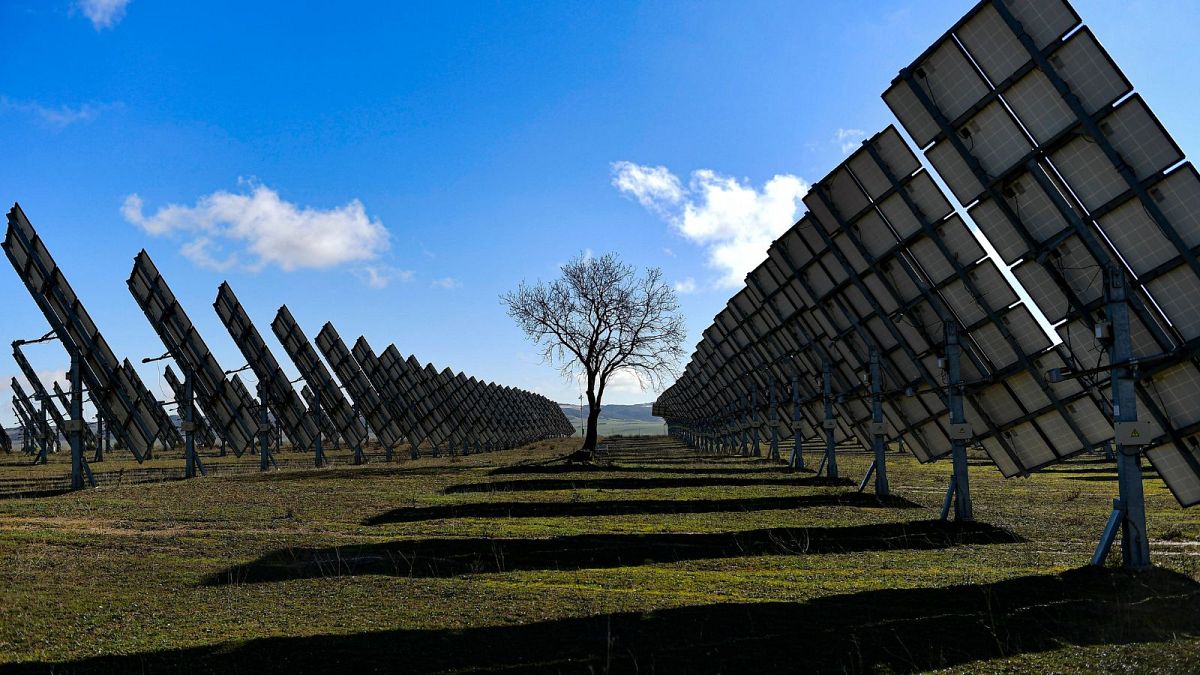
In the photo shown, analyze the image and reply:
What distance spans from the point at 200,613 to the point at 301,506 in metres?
13.1

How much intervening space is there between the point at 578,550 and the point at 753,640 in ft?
21.8

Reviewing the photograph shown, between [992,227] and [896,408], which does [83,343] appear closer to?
[896,408]

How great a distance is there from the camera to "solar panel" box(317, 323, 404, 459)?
2130 inches

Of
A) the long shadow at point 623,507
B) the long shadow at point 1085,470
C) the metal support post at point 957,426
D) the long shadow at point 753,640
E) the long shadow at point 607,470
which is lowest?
the long shadow at point 753,640

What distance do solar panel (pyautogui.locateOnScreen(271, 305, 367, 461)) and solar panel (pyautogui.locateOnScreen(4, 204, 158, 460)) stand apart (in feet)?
57.0

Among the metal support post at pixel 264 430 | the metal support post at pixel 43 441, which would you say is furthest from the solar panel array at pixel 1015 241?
the metal support post at pixel 43 441

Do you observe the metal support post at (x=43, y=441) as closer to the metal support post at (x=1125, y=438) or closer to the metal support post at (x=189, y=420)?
the metal support post at (x=189, y=420)

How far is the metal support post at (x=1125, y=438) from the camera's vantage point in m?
12.3

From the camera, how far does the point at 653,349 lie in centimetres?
5638

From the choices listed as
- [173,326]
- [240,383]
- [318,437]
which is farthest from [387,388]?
[173,326]

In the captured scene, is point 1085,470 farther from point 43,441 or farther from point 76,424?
point 43,441

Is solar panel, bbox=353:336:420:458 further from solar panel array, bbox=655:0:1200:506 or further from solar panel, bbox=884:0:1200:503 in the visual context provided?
solar panel, bbox=884:0:1200:503

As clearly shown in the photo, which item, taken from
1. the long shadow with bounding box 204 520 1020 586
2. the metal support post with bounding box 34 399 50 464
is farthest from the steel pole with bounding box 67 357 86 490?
the metal support post with bounding box 34 399 50 464

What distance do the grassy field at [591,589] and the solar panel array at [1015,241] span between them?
243 cm
